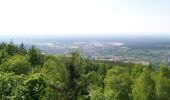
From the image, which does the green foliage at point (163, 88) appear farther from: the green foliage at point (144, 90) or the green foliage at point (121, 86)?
the green foliage at point (121, 86)

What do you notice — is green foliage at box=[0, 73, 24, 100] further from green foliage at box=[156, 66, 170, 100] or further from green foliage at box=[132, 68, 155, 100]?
green foliage at box=[156, 66, 170, 100]

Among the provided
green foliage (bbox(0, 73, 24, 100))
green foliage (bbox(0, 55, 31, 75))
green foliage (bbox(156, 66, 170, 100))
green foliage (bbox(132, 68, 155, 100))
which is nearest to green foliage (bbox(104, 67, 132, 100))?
green foliage (bbox(132, 68, 155, 100))

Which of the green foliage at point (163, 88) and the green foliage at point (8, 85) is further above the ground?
the green foliage at point (8, 85)

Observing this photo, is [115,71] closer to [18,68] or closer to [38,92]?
[18,68]

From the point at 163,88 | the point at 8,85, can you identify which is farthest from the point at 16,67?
the point at 8,85

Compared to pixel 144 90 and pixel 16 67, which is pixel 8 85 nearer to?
pixel 16 67

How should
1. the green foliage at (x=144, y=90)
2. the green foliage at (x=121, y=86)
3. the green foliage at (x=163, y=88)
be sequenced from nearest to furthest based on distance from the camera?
the green foliage at (x=144, y=90) → the green foliage at (x=163, y=88) → the green foliage at (x=121, y=86)

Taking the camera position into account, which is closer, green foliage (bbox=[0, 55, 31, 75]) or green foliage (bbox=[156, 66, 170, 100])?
green foliage (bbox=[0, 55, 31, 75])

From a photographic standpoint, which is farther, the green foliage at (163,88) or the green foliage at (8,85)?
the green foliage at (163,88)

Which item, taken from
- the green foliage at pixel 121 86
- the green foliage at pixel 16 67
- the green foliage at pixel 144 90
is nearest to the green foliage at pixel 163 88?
the green foliage at pixel 144 90

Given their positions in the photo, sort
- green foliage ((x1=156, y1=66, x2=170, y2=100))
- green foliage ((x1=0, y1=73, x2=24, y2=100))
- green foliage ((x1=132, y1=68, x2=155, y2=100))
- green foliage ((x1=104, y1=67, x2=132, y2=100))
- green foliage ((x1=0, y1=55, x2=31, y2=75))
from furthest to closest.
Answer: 1. green foliage ((x1=104, y1=67, x2=132, y2=100))
2. green foliage ((x1=156, y1=66, x2=170, y2=100))
3. green foliage ((x1=0, y1=55, x2=31, y2=75))
4. green foliage ((x1=132, y1=68, x2=155, y2=100))
5. green foliage ((x1=0, y1=73, x2=24, y2=100))

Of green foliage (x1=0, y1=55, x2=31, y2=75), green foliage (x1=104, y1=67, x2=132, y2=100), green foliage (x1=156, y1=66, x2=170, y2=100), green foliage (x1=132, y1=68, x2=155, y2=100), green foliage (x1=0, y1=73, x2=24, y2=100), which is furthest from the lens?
green foliage (x1=104, y1=67, x2=132, y2=100)

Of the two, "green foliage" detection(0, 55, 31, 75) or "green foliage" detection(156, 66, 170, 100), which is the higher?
"green foliage" detection(0, 55, 31, 75)
